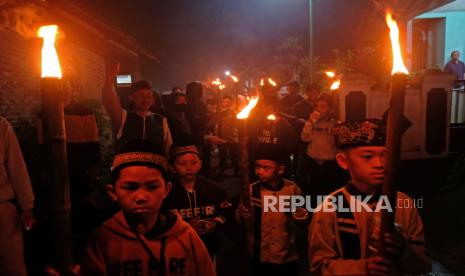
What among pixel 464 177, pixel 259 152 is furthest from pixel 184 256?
pixel 464 177

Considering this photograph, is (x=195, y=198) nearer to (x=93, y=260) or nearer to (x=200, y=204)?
(x=200, y=204)

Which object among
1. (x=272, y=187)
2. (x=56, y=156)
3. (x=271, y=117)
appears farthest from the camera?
(x=271, y=117)

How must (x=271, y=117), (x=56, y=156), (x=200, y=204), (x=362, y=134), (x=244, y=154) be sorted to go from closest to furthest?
(x=56, y=156)
(x=362, y=134)
(x=244, y=154)
(x=200, y=204)
(x=271, y=117)

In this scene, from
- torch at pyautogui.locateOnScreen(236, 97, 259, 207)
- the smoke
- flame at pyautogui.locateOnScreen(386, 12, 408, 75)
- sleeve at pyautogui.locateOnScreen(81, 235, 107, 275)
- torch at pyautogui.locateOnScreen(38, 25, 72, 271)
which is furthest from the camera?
torch at pyautogui.locateOnScreen(236, 97, 259, 207)

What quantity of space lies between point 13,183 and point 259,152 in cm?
243

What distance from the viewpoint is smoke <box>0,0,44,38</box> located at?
7.93 ft

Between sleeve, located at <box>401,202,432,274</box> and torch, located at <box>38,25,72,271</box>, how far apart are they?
1681 mm

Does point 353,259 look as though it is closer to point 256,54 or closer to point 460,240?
point 460,240

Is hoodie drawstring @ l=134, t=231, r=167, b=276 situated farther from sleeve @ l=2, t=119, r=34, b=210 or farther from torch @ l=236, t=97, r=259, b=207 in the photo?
sleeve @ l=2, t=119, r=34, b=210

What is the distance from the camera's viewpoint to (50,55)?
1476 mm

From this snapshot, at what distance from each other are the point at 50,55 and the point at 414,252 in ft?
6.84

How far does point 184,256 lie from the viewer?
7.30 feet

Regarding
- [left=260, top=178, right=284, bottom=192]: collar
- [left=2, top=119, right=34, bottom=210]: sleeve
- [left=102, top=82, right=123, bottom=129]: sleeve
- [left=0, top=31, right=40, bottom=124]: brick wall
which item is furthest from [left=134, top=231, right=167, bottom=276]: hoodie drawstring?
[left=0, top=31, right=40, bottom=124]: brick wall

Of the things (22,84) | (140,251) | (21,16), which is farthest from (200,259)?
(22,84)
